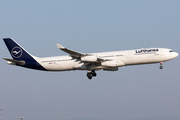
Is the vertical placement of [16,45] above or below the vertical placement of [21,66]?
above

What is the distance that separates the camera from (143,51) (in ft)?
206

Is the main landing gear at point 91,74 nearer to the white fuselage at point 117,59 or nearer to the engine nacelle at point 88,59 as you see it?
the white fuselage at point 117,59

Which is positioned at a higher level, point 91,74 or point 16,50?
point 16,50

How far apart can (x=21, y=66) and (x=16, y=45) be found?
5214mm

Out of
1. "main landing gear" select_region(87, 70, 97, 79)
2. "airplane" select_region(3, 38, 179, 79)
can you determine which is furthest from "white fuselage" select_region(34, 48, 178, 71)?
"main landing gear" select_region(87, 70, 97, 79)

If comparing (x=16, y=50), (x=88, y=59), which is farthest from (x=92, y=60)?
(x=16, y=50)

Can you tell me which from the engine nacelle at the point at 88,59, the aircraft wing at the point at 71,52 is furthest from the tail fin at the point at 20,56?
the engine nacelle at the point at 88,59

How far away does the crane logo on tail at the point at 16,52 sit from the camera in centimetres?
6756

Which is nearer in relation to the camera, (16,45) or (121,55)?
(121,55)

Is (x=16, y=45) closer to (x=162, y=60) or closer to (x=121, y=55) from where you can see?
(x=121, y=55)

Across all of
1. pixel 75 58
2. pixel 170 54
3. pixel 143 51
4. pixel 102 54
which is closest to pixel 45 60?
pixel 75 58

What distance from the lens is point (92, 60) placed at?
6075cm

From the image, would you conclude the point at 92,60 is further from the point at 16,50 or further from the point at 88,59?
the point at 16,50

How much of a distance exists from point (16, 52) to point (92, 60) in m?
16.7
